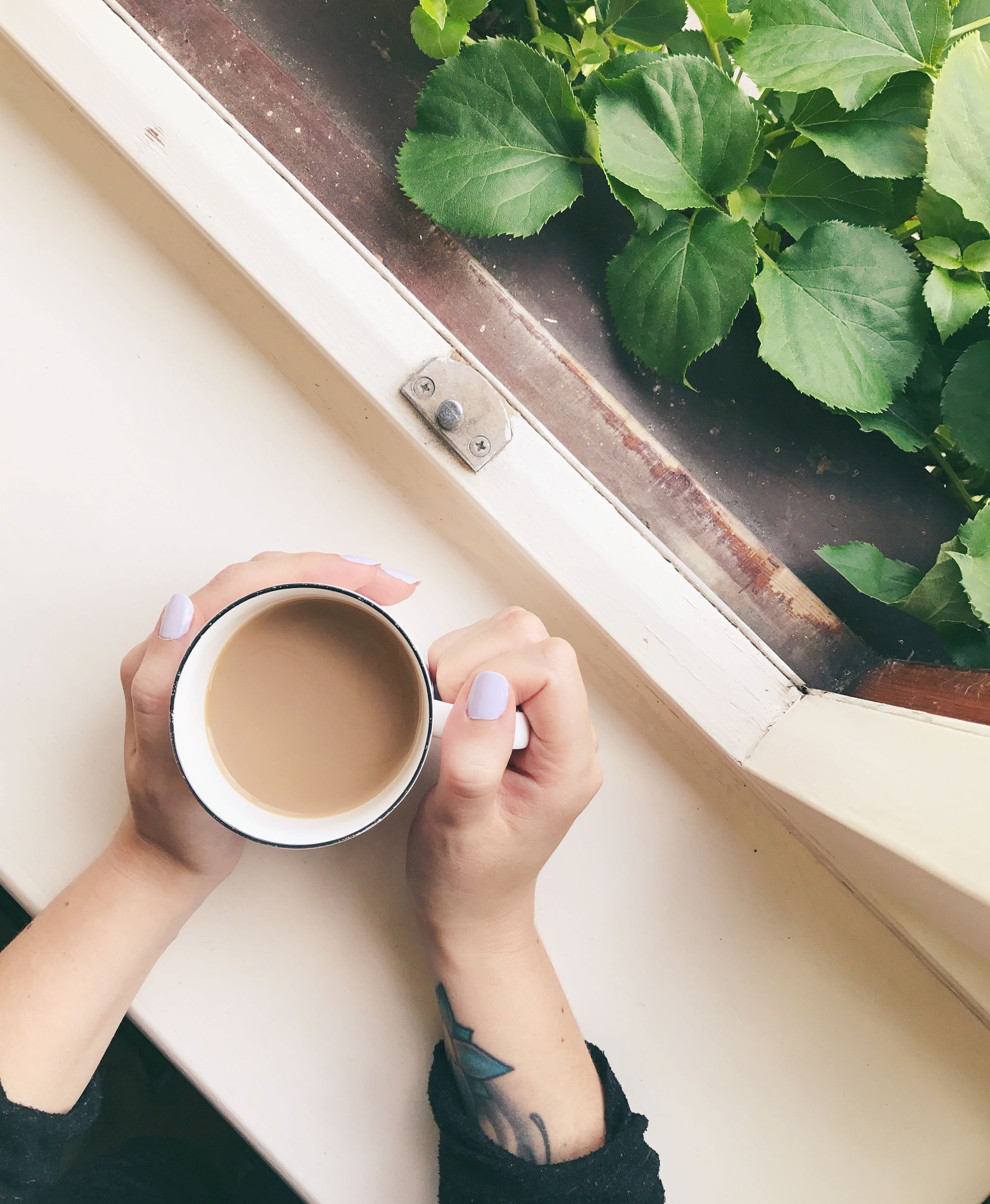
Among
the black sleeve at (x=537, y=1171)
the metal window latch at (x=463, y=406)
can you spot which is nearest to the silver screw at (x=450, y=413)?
the metal window latch at (x=463, y=406)

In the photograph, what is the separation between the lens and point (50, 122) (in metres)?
0.56

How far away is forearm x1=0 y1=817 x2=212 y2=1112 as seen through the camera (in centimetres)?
50

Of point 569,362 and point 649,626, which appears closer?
point 649,626

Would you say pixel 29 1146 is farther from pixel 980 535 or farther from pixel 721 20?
pixel 721 20

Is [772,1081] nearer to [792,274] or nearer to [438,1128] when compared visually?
[438,1128]

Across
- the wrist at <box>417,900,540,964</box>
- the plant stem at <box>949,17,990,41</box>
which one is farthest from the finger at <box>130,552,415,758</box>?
the plant stem at <box>949,17,990,41</box>

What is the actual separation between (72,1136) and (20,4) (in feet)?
2.52

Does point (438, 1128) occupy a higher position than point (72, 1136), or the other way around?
point (72, 1136)

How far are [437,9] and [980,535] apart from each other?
20.5 inches

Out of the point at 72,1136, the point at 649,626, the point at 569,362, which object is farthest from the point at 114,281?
the point at 72,1136

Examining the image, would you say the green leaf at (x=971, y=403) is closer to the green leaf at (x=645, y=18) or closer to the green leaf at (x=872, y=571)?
the green leaf at (x=872, y=571)

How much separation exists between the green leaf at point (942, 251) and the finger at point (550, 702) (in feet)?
1.35

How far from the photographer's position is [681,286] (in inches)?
23.0

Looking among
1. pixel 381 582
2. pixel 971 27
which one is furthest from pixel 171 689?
pixel 971 27
